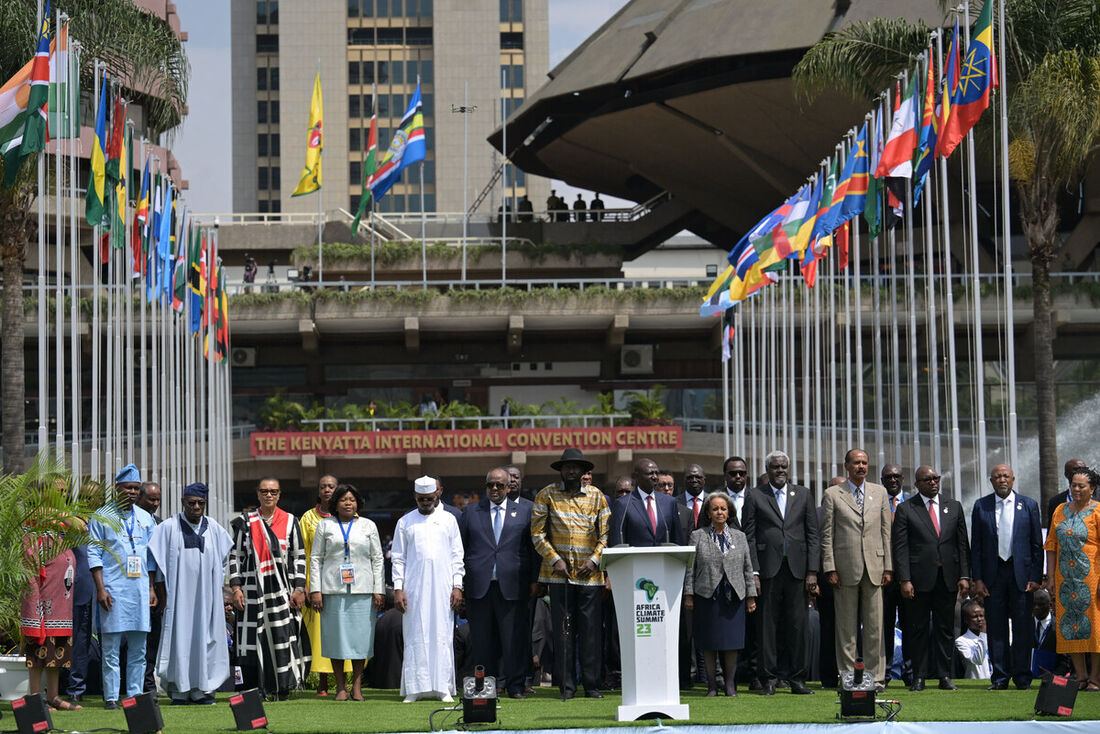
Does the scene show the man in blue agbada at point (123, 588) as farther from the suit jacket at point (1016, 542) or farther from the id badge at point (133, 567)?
the suit jacket at point (1016, 542)

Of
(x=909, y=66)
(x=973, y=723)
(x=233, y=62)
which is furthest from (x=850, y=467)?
(x=233, y=62)

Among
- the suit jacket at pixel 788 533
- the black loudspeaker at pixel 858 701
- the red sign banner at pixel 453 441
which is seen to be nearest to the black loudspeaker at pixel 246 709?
the black loudspeaker at pixel 858 701

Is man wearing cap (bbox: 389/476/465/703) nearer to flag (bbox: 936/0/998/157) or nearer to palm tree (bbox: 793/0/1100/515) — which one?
flag (bbox: 936/0/998/157)

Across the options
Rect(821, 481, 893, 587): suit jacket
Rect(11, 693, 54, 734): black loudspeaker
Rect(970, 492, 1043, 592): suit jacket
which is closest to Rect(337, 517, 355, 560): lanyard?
Rect(11, 693, 54, 734): black loudspeaker

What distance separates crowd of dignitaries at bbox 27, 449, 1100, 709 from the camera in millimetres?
12281

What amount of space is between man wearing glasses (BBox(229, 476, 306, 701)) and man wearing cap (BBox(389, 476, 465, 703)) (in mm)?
899

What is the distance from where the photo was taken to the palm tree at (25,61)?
23.5 meters

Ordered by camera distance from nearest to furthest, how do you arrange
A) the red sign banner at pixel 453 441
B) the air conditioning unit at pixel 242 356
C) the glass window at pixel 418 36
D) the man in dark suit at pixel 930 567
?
the man in dark suit at pixel 930 567, the red sign banner at pixel 453 441, the air conditioning unit at pixel 242 356, the glass window at pixel 418 36

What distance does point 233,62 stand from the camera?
9238 cm

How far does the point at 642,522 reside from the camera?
501 inches

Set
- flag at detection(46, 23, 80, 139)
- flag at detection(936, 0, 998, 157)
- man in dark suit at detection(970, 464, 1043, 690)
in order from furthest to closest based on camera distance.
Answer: flag at detection(46, 23, 80, 139) → flag at detection(936, 0, 998, 157) → man in dark suit at detection(970, 464, 1043, 690)

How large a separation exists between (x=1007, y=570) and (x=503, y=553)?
4.34m

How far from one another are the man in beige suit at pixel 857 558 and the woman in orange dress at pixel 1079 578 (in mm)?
1424

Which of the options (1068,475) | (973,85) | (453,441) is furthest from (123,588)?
(453,441)
